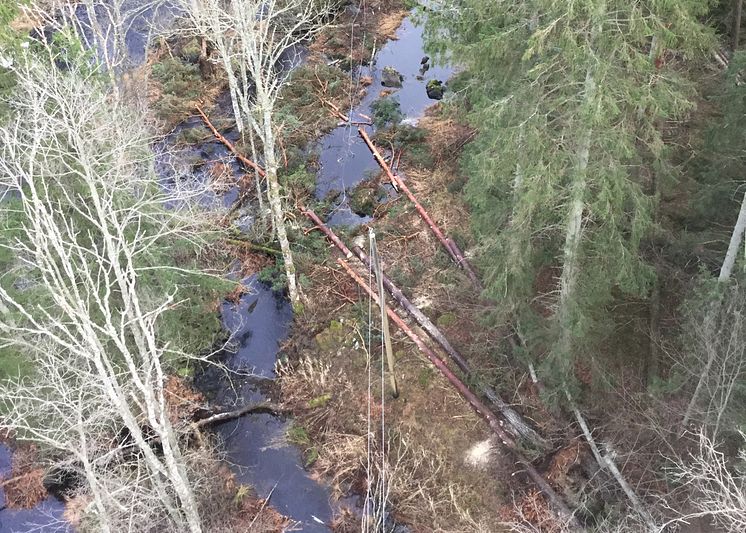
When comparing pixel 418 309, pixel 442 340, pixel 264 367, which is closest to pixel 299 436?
pixel 264 367

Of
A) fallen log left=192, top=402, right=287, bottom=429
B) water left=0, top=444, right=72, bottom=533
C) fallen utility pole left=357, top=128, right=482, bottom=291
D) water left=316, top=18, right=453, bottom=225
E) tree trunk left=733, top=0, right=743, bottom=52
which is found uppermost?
tree trunk left=733, top=0, right=743, bottom=52

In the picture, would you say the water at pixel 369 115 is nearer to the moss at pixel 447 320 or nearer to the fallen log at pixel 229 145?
the fallen log at pixel 229 145

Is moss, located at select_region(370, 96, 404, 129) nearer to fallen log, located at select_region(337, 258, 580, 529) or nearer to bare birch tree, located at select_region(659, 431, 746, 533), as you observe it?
fallen log, located at select_region(337, 258, 580, 529)

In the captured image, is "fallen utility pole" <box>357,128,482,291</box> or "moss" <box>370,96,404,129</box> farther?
"moss" <box>370,96,404,129</box>

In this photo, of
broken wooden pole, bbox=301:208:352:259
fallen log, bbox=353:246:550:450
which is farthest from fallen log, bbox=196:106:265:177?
fallen log, bbox=353:246:550:450

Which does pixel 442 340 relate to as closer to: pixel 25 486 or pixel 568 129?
pixel 568 129

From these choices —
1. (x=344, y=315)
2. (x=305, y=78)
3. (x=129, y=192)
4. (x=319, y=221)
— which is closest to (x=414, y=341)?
(x=344, y=315)
